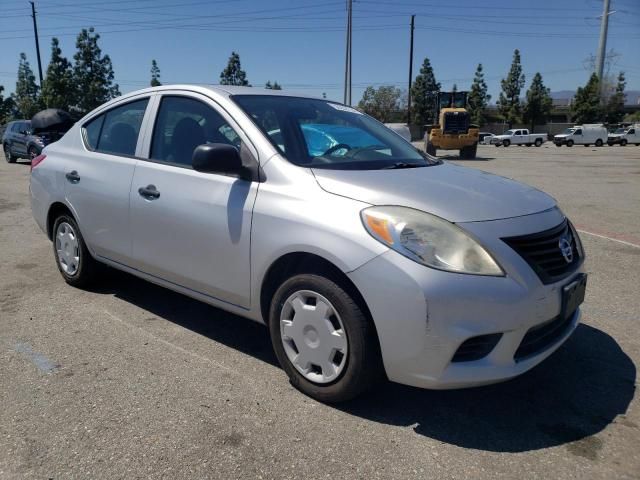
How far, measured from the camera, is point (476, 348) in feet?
8.04

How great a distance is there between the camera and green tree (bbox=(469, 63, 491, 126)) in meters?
71.6

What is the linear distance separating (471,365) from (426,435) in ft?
1.43

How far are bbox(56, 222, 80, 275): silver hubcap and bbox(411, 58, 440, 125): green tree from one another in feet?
234

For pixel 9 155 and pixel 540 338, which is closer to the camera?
pixel 540 338

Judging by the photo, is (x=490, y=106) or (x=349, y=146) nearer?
(x=349, y=146)

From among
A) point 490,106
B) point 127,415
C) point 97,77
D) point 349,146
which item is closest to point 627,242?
point 349,146

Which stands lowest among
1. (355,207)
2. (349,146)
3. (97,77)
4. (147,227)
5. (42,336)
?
(42,336)

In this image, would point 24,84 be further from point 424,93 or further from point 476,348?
point 476,348

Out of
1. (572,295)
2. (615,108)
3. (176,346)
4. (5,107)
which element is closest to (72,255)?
(176,346)

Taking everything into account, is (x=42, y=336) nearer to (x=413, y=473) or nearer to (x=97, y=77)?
(x=413, y=473)

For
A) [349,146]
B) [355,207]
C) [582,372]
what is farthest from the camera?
[349,146]

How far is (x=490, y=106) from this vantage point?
81812mm

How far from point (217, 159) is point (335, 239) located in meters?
0.85

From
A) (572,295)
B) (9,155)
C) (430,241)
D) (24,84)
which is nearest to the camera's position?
(430,241)
